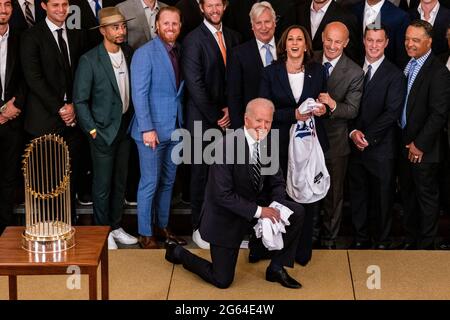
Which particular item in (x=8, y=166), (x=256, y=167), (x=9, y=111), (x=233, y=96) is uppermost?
(x=233, y=96)

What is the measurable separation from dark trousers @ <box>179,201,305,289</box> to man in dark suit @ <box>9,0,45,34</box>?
2.19m

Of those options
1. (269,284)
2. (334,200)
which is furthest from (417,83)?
(269,284)

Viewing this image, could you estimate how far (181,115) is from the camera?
22.7 ft

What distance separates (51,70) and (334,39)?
1966 mm

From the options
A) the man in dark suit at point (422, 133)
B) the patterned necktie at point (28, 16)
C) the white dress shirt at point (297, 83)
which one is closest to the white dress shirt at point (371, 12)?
the man in dark suit at point (422, 133)

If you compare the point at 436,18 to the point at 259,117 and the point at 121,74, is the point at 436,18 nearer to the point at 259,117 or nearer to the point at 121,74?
the point at 259,117

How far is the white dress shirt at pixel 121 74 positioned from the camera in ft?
22.2

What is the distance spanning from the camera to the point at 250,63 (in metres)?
6.75

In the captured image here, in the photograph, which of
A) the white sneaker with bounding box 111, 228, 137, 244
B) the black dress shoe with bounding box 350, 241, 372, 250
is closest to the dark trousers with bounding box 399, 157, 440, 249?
the black dress shoe with bounding box 350, 241, 372, 250

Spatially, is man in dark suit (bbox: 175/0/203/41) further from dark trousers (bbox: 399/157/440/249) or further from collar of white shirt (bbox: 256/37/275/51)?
dark trousers (bbox: 399/157/440/249)

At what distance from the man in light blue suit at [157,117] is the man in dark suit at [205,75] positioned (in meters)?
0.11
